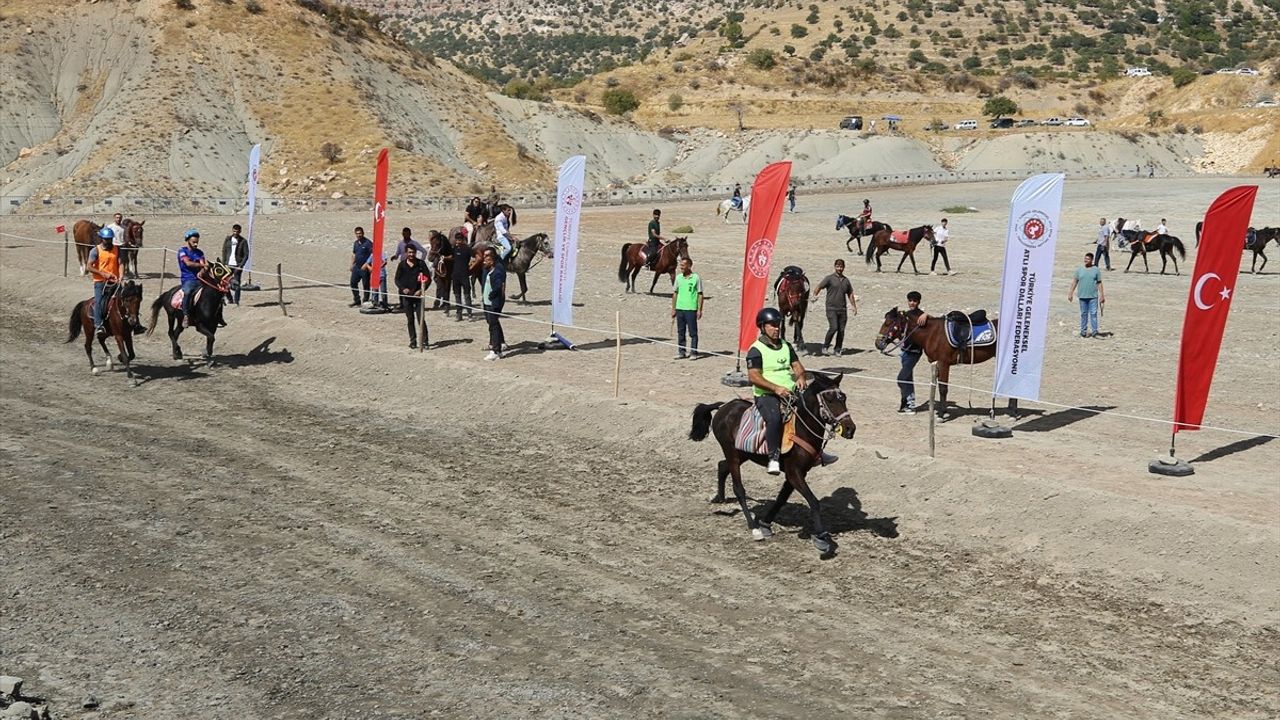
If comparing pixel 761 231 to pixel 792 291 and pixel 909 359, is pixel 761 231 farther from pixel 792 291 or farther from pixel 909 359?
A: pixel 909 359

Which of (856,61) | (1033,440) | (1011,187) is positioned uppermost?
(856,61)

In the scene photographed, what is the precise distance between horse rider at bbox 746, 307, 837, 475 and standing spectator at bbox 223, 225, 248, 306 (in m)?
18.9

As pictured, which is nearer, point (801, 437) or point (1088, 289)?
point (801, 437)

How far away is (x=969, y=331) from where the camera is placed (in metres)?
17.7

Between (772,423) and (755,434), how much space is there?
1.23 ft

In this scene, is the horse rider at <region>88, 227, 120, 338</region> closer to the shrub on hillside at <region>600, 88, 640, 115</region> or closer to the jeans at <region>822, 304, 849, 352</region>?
the jeans at <region>822, 304, 849, 352</region>

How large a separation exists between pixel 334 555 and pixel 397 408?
7.60 meters

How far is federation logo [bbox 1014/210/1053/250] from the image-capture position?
635 inches

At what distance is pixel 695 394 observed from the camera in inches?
774

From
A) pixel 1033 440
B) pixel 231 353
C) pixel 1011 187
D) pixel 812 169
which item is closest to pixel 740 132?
pixel 812 169

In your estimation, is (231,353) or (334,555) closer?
(334,555)

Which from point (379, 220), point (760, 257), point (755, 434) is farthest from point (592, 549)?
point (379, 220)

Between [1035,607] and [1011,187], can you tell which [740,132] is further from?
[1035,607]

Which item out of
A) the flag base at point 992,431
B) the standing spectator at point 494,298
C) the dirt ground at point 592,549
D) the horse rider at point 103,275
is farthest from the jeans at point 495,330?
the flag base at point 992,431
